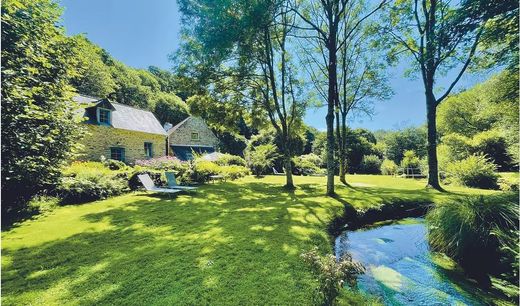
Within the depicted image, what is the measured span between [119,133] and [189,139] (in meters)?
10.1

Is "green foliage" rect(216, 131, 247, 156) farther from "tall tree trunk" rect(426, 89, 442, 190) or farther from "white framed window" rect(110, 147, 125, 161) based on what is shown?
"tall tree trunk" rect(426, 89, 442, 190)

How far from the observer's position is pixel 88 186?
32.1 ft

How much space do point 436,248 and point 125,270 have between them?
6695mm

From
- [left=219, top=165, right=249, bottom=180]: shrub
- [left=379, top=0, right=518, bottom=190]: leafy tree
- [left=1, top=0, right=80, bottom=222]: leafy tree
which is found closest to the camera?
[left=1, top=0, right=80, bottom=222]: leafy tree

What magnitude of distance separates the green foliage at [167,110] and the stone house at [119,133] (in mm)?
28707

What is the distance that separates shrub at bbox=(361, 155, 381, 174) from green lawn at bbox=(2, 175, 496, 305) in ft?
81.3

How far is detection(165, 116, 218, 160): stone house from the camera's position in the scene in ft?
93.1

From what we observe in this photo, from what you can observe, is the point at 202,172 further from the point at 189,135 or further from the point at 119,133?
the point at 189,135

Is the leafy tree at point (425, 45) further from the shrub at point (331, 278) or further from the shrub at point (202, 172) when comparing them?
the shrub at point (202, 172)

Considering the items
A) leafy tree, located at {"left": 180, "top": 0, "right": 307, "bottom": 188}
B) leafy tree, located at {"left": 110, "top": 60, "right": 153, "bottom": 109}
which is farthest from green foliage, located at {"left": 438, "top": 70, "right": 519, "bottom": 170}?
leafy tree, located at {"left": 110, "top": 60, "right": 153, "bottom": 109}

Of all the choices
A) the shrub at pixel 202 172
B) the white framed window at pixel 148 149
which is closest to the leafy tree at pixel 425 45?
the shrub at pixel 202 172

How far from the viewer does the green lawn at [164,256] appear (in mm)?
3211

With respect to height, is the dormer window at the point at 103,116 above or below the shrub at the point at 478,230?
above

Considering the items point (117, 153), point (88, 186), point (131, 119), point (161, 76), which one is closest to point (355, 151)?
point (131, 119)
